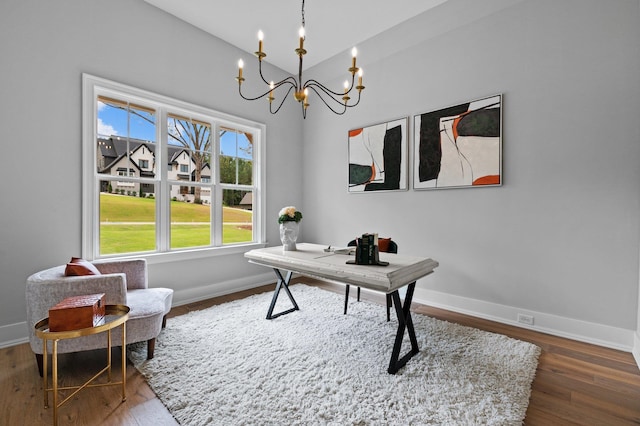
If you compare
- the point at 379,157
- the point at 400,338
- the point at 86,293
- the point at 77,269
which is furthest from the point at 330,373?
the point at 379,157

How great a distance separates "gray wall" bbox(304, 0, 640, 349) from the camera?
235 centimetres

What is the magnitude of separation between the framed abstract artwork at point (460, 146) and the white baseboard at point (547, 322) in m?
1.27

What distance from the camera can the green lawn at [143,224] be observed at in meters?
2.97

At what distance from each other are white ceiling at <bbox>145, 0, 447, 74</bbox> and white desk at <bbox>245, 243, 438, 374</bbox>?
2.65 metres

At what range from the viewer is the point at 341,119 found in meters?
4.26

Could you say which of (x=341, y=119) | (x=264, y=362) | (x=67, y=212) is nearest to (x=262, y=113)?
(x=341, y=119)

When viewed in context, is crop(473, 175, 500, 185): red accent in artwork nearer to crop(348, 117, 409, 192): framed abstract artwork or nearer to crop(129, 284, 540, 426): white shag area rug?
crop(348, 117, 409, 192): framed abstract artwork

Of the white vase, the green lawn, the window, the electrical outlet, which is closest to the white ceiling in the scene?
the window

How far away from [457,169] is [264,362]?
268cm

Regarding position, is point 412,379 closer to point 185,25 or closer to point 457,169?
point 457,169

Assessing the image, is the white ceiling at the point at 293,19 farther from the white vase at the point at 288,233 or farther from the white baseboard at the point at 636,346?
the white baseboard at the point at 636,346

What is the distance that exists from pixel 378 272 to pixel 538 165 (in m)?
2.02

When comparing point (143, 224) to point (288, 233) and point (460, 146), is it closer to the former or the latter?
point (288, 233)

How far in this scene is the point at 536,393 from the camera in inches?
70.8
